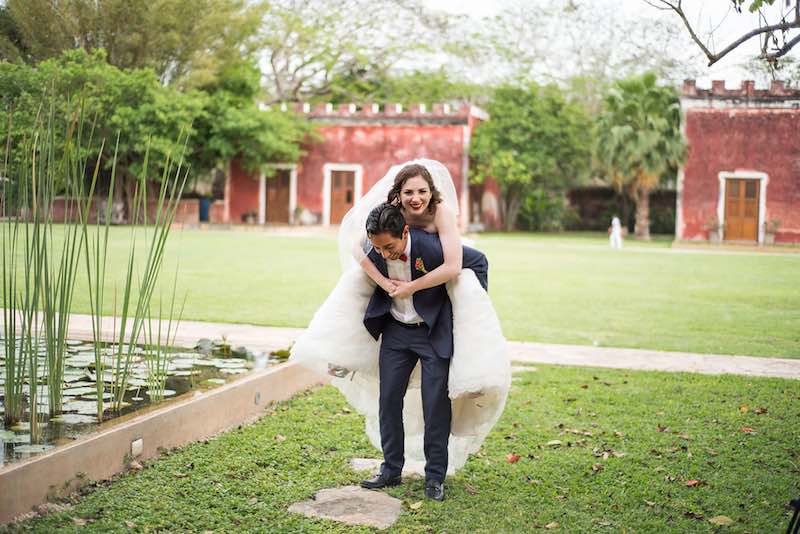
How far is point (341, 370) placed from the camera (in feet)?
10.4

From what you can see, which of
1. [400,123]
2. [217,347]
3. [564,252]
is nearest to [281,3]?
[400,123]

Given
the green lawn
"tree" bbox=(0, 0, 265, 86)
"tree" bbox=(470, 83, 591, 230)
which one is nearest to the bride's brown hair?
the green lawn

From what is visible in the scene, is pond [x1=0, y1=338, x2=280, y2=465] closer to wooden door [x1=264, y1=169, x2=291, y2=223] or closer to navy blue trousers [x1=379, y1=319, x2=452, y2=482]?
navy blue trousers [x1=379, y1=319, x2=452, y2=482]

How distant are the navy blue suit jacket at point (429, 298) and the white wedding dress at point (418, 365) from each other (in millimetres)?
36

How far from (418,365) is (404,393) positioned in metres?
0.27

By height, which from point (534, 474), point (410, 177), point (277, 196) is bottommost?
point (534, 474)

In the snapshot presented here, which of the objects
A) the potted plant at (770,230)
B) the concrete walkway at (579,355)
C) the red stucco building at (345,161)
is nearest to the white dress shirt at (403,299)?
the concrete walkway at (579,355)

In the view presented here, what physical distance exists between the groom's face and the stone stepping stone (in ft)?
2.73

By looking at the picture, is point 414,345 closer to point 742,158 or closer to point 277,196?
point 742,158

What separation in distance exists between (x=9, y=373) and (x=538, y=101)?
25.9 meters

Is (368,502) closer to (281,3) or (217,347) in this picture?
(217,347)

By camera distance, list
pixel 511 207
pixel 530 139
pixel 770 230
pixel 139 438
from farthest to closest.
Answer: pixel 511 207, pixel 530 139, pixel 770 230, pixel 139 438

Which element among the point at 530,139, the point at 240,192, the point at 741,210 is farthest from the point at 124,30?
the point at 530,139

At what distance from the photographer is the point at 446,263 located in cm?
299
